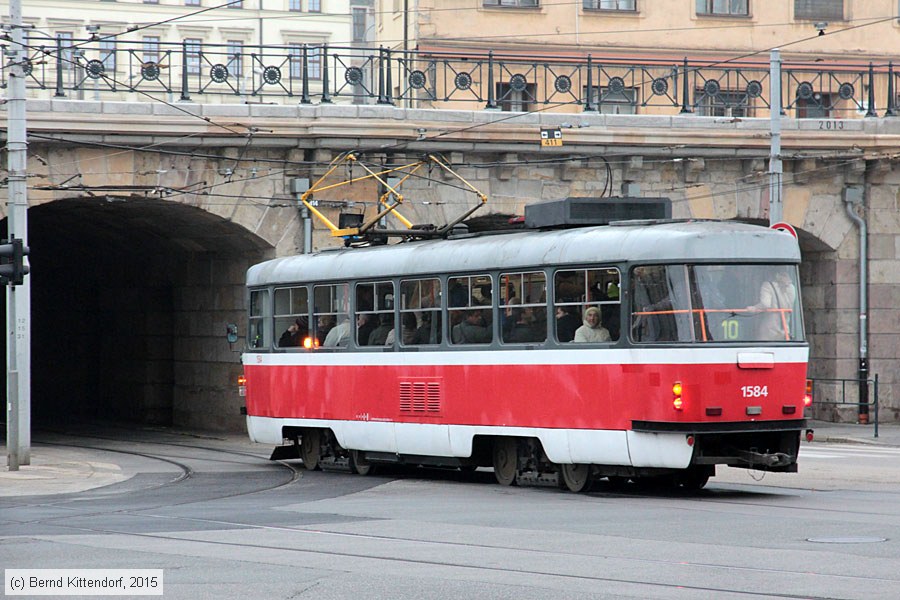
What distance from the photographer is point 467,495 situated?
16.5 metres

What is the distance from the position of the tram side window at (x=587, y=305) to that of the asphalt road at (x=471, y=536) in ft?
5.63

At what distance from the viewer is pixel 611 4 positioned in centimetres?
4231

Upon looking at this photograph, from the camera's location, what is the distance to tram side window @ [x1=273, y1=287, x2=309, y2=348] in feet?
68.8

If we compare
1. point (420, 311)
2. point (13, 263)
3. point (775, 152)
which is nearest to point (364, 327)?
point (420, 311)

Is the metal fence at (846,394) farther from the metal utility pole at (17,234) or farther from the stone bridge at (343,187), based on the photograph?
the metal utility pole at (17,234)

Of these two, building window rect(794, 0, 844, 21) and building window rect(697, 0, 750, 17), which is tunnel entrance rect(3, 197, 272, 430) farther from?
building window rect(794, 0, 844, 21)

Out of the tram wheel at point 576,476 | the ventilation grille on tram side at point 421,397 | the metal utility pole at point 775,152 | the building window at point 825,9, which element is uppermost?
the building window at point 825,9

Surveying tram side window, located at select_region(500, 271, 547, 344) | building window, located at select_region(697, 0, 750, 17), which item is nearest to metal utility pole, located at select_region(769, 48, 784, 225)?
tram side window, located at select_region(500, 271, 547, 344)

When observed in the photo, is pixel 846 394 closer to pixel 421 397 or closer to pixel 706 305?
pixel 421 397

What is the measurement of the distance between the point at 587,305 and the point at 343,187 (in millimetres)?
12576

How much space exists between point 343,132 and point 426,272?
31.7ft

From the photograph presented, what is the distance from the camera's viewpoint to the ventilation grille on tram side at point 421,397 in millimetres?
18156

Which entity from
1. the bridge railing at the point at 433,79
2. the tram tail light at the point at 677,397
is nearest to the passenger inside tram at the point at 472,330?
the tram tail light at the point at 677,397

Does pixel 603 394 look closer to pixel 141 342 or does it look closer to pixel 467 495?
pixel 467 495
